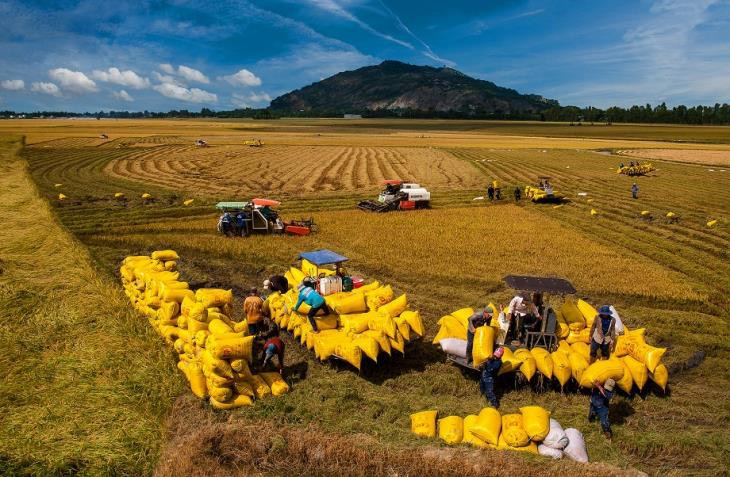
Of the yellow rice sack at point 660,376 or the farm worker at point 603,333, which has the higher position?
the farm worker at point 603,333

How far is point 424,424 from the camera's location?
7367mm

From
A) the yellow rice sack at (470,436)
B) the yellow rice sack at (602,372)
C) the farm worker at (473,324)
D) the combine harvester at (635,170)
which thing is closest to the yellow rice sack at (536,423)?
the yellow rice sack at (470,436)

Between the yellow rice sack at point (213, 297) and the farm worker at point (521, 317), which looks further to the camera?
the yellow rice sack at point (213, 297)

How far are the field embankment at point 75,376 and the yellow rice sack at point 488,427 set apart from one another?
5128 mm

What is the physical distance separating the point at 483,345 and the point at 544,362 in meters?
1.39

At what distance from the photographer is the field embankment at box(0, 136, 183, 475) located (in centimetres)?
671

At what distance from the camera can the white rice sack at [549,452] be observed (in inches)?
268

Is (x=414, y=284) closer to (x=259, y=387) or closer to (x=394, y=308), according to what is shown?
(x=394, y=308)

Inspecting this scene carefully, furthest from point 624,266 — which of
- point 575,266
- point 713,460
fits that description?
point 713,460

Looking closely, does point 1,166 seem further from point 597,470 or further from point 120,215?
point 597,470

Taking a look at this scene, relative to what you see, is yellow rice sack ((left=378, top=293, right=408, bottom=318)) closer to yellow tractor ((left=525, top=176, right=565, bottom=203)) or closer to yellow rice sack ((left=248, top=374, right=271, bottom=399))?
yellow rice sack ((left=248, top=374, right=271, bottom=399))

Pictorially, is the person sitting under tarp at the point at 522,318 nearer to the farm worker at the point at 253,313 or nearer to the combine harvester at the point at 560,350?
the combine harvester at the point at 560,350

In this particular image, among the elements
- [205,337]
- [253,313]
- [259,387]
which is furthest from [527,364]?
[205,337]

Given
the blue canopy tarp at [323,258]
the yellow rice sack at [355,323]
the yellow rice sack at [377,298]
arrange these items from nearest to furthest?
the yellow rice sack at [355,323]
the yellow rice sack at [377,298]
the blue canopy tarp at [323,258]
